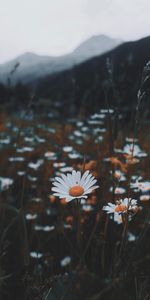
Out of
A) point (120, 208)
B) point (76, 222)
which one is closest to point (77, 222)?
point (76, 222)

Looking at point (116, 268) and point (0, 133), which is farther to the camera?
point (0, 133)

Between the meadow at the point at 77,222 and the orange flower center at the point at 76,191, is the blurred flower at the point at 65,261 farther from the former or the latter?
the orange flower center at the point at 76,191

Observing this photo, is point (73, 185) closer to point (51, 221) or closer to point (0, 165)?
point (51, 221)

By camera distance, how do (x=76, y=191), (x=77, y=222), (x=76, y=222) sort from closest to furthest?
1. (x=76, y=191)
2. (x=77, y=222)
3. (x=76, y=222)

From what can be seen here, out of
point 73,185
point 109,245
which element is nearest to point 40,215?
point 109,245

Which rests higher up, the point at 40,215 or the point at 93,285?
the point at 40,215

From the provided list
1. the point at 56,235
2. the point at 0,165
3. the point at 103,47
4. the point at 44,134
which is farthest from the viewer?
the point at 44,134

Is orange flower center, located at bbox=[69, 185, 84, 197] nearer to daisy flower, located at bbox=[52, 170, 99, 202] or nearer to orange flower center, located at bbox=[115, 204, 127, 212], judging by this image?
daisy flower, located at bbox=[52, 170, 99, 202]

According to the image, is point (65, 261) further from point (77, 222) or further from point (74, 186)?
point (74, 186)
